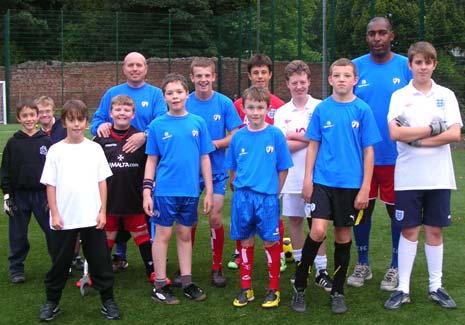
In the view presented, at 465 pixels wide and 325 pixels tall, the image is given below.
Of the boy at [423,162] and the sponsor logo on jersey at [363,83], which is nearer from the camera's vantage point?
the boy at [423,162]

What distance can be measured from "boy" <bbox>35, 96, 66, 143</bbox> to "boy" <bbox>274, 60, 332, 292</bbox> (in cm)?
172

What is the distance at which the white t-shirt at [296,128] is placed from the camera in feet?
15.0

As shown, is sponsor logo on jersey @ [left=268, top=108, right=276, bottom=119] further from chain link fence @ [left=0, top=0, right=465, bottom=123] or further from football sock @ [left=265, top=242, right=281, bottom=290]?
chain link fence @ [left=0, top=0, right=465, bottom=123]

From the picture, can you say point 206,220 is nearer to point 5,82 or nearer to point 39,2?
point 5,82

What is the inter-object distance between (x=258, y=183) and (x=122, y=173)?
1.08m

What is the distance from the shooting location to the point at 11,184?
4.75 metres

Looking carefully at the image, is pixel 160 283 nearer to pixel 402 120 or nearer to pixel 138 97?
pixel 138 97

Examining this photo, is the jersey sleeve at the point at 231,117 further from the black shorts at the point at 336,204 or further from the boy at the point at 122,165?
the black shorts at the point at 336,204

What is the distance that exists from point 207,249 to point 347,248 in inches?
76.2

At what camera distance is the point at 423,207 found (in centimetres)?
423

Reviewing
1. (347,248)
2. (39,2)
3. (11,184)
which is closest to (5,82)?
(39,2)

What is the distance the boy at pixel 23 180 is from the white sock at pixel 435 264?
282 centimetres

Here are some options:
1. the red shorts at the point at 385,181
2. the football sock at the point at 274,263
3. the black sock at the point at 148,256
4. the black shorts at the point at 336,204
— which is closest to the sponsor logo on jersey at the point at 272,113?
the red shorts at the point at 385,181

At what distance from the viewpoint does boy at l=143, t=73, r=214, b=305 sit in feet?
14.0
